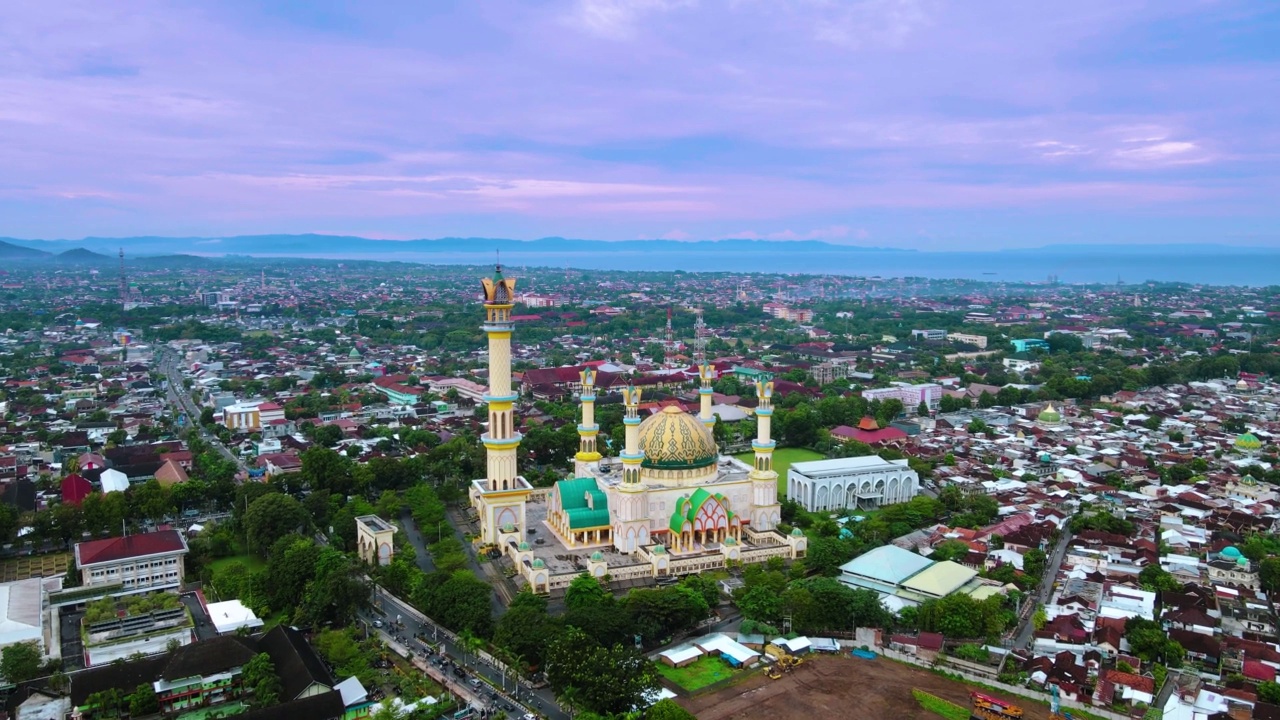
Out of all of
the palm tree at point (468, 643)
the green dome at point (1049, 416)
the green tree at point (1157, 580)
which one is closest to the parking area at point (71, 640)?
the palm tree at point (468, 643)

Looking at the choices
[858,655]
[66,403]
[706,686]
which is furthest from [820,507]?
[66,403]

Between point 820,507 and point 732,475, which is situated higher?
point 732,475

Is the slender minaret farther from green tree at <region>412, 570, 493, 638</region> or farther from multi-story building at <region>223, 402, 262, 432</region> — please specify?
multi-story building at <region>223, 402, 262, 432</region>

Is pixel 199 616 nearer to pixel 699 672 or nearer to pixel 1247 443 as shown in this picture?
pixel 699 672

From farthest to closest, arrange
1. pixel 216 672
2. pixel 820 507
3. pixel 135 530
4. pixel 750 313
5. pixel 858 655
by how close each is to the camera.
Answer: pixel 750 313
pixel 820 507
pixel 135 530
pixel 858 655
pixel 216 672

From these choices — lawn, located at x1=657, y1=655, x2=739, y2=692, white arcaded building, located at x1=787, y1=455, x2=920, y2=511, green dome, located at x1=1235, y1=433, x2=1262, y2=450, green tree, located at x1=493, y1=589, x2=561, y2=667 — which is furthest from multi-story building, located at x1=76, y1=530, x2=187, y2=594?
green dome, located at x1=1235, y1=433, x2=1262, y2=450

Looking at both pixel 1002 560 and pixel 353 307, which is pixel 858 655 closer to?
pixel 1002 560

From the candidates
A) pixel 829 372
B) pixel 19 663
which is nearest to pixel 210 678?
pixel 19 663
